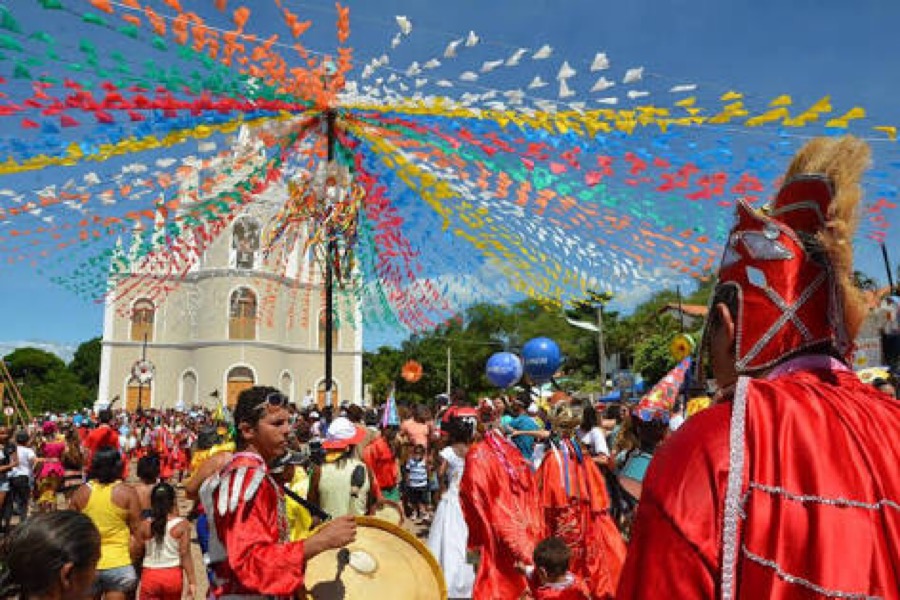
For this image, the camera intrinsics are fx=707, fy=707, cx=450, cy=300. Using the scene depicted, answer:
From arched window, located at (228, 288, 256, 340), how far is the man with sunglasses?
3966cm

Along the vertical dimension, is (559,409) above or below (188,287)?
below

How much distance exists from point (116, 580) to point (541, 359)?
985 centimetres

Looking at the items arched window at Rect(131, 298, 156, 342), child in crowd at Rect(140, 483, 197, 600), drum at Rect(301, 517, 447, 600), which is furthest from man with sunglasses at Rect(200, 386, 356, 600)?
arched window at Rect(131, 298, 156, 342)

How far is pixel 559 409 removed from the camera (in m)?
6.11

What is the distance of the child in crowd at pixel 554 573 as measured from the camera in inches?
182

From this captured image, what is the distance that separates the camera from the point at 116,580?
528 cm

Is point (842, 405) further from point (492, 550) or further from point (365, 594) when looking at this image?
→ point (492, 550)

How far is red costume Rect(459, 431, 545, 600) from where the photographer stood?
514cm

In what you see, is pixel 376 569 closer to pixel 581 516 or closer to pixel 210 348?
pixel 581 516

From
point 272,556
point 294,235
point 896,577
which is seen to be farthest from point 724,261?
point 294,235

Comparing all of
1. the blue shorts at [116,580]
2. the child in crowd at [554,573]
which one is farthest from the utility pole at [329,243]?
the child in crowd at [554,573]

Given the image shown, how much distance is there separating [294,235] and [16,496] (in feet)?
25.0

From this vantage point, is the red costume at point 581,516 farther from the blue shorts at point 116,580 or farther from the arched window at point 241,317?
the arched window at point 241,317

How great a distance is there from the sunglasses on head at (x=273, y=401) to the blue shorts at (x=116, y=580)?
104 inches
